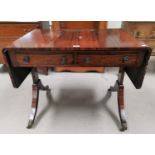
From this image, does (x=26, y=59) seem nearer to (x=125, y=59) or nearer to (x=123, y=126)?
(x=125, y=59)

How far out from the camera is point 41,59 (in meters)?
1.12

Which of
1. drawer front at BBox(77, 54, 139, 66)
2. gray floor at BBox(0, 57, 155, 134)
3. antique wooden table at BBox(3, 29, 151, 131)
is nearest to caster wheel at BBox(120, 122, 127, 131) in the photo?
gray floor at BBox(0, 57, 155, 134)

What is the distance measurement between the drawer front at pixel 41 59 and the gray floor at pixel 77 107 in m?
0.66

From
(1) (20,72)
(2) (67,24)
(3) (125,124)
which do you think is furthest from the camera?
(2) (67,24)

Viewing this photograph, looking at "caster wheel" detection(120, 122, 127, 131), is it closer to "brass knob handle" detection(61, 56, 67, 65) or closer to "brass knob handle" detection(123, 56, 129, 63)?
"brass knob handle" detection(123, 56, 129, 63)

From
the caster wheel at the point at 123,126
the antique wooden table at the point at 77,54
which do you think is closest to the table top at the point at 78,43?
the antique wooden table at the point at 77,54

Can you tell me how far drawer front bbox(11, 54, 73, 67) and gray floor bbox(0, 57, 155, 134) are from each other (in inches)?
26.0

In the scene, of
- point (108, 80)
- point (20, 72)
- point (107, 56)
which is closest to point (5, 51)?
point (20, 72)

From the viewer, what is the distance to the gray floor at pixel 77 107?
147 centimetres

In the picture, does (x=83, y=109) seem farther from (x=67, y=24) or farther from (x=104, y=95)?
(x=67, y=24)

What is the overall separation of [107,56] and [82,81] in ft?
3.95

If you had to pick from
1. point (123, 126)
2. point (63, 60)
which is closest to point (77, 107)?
point (123, 126)

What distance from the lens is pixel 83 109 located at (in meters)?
1.70

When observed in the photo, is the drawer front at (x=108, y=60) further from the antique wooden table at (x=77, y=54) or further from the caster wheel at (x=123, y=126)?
the caster wheel at (x=123, y=126)
